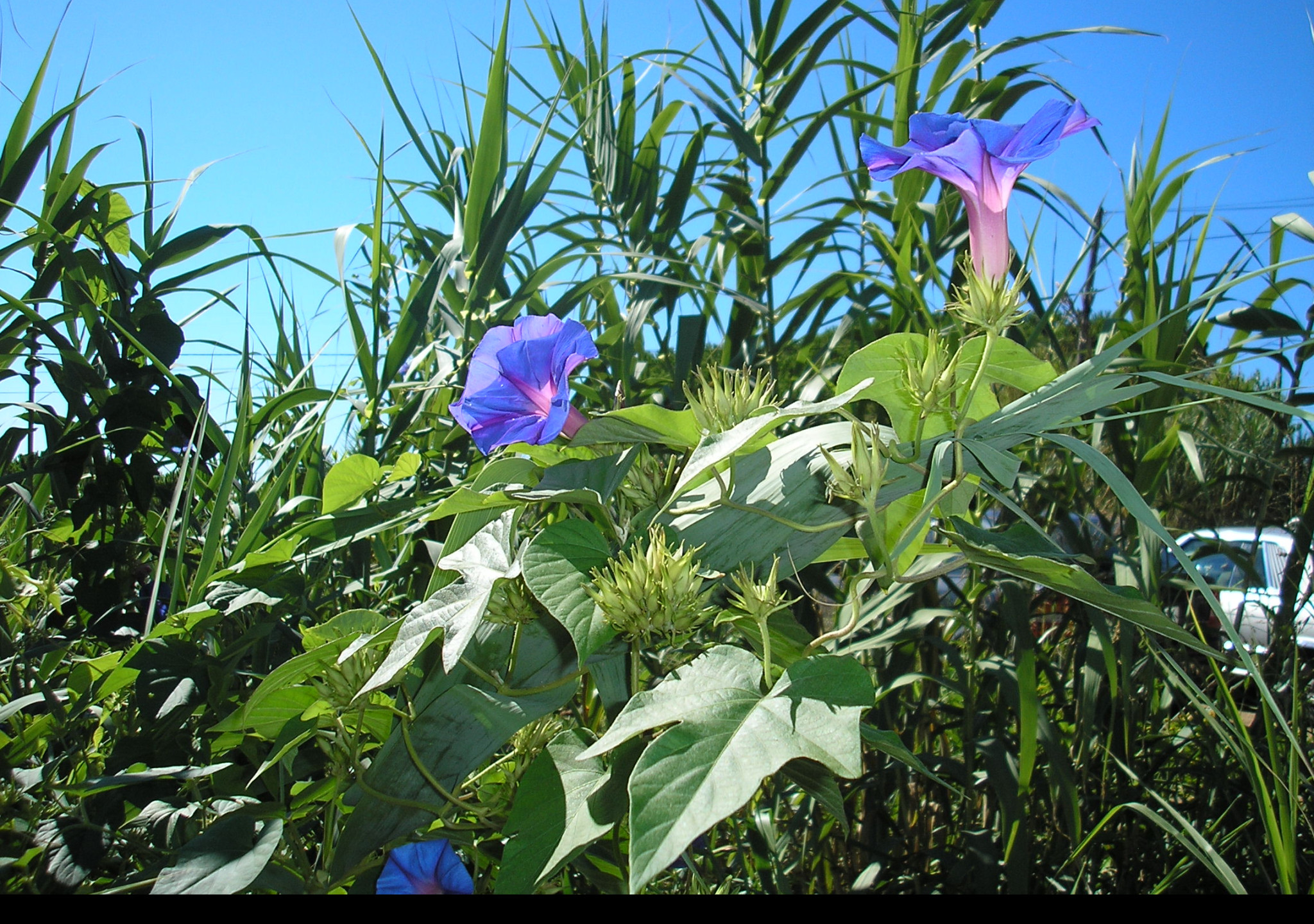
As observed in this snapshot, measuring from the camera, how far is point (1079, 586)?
0.34 metres

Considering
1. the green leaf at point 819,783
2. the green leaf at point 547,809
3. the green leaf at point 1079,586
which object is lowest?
the green leaf at point 547,809

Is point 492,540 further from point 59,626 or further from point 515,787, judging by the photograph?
point 59,626

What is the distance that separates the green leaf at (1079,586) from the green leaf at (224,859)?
366 mm

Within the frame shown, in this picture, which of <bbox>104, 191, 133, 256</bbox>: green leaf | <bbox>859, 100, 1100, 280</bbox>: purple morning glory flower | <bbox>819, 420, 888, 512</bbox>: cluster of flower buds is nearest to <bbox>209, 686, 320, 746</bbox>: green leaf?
<bbox>819, 420, 888, 512</bbox>: cluster of flower buds

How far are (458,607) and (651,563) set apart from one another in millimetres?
98

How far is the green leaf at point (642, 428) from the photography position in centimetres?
40

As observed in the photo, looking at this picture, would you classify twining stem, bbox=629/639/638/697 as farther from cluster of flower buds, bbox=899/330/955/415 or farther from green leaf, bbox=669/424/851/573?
cluster of flower buds, bbox=899/330/955/415

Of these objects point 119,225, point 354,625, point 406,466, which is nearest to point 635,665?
point 354,625

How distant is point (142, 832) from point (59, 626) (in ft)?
1.32

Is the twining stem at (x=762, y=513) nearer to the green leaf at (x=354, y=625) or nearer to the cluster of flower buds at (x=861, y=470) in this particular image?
the cluster of flower buds at (x=861, y=470)

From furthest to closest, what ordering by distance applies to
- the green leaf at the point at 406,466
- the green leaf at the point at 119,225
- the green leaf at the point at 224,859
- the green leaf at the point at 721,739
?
the green leaf at the point at 119,225 → the green leaf at the point at 406,466 → the green leaf at the point at 224,859 → the green leaf at the point at 721,739

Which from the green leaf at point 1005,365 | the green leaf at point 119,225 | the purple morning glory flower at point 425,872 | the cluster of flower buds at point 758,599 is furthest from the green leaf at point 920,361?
the green leaf at point 119,225

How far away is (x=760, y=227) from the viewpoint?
0.93 m

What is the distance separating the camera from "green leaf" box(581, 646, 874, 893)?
0.87ft
